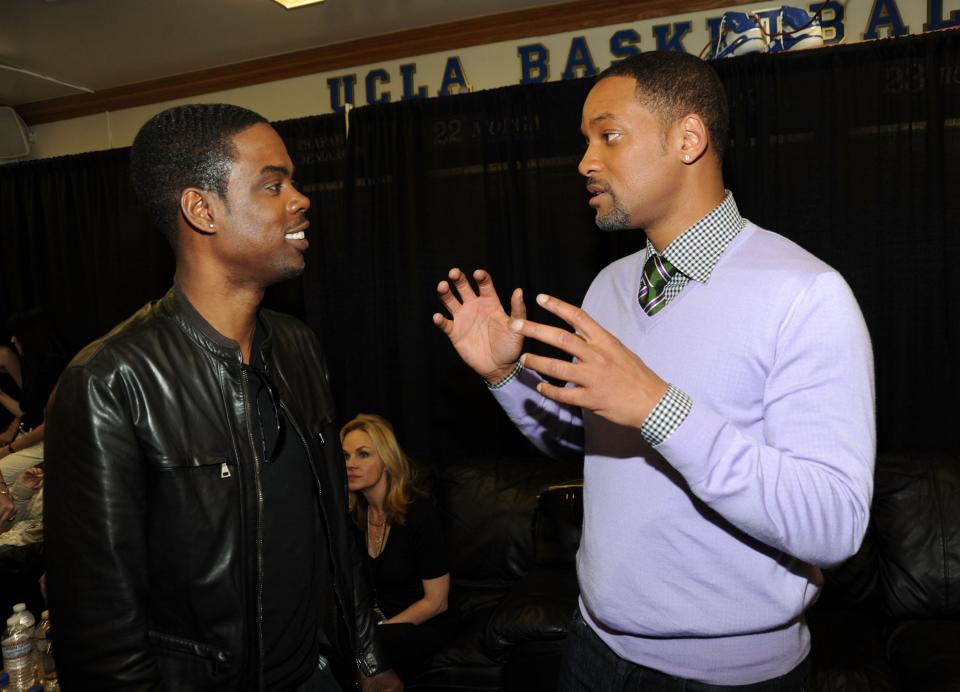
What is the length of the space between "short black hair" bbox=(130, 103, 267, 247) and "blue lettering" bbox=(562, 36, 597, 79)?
106 inches

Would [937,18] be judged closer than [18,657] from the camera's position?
No

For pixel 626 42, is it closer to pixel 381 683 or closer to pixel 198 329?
pixel 198 329

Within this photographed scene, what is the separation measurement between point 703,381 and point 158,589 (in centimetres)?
105

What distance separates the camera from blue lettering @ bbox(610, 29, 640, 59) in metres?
3.67

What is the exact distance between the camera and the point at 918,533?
2850 millimetres

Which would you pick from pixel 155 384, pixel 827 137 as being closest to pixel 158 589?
pixel 155 384

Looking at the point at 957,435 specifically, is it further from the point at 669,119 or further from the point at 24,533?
the point at 24,533

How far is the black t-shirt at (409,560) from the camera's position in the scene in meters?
2.99

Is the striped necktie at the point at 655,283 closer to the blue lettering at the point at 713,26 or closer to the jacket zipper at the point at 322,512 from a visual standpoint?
the jacket zipper at the point at 322,512

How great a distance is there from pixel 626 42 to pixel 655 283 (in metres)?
2.66

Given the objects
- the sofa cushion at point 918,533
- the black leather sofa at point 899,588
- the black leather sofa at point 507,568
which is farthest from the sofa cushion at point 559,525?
the sofa cushion at point 918,533

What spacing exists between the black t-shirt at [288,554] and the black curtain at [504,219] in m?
2.22

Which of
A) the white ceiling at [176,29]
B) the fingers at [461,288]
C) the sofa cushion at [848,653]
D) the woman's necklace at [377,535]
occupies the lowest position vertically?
the sofa cushion at [848,653]

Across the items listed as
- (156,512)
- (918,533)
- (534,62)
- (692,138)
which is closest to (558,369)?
(692,138)
